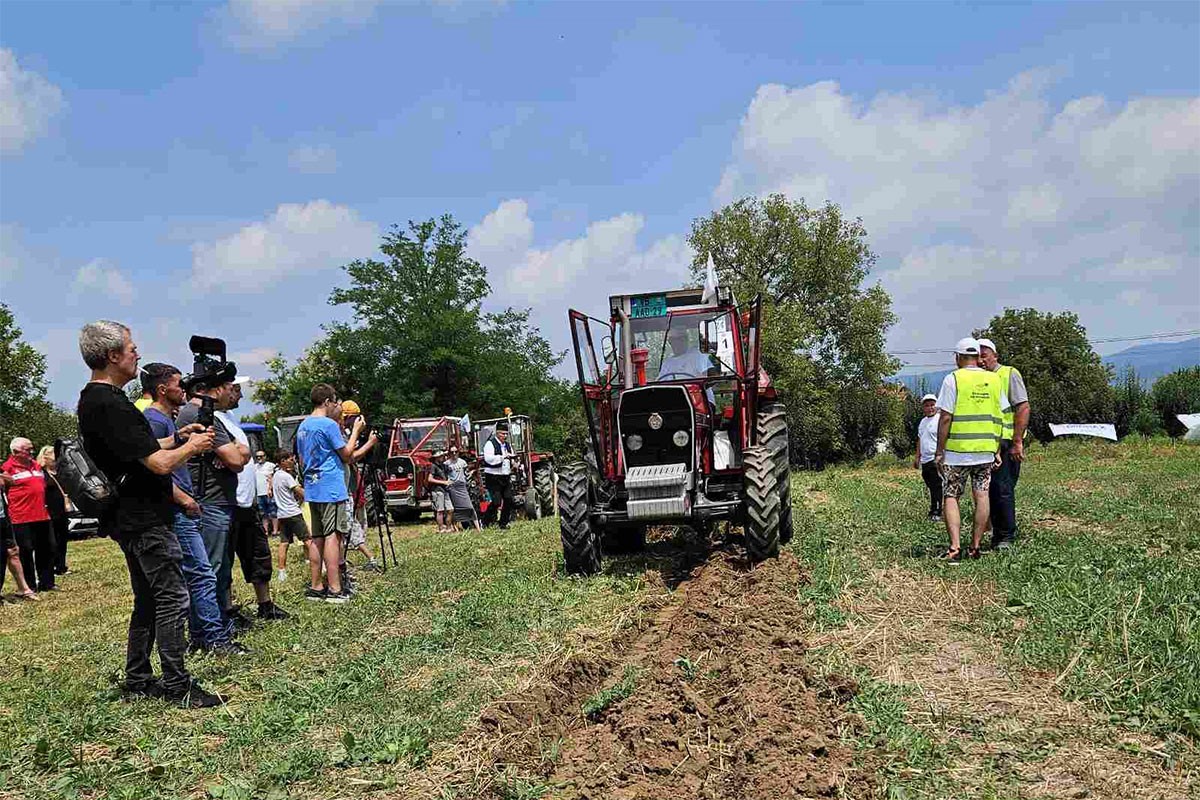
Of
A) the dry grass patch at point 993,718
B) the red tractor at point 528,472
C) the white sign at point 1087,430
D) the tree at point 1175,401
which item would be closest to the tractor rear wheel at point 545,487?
the red tractor at point 528,472

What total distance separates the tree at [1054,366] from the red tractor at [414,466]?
1284 inches

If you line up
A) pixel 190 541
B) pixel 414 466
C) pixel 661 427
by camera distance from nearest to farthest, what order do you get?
pixel 190 541, pixel 661 427, pixel 414 466

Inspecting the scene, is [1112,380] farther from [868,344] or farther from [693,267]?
[693,267]

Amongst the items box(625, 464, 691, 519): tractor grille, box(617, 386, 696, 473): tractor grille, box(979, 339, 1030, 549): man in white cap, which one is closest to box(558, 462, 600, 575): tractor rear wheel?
box(625, 464, 691, 519): tractor grille

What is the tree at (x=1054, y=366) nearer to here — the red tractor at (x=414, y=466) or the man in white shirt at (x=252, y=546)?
the red tractor at (x=414, y=466)

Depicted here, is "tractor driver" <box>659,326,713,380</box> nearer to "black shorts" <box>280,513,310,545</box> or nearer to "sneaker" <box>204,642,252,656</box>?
"black shorts" <box>280,513,310,545</box>

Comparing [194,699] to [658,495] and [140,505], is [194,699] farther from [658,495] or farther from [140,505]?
[658,495]

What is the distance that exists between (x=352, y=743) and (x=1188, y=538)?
22.2 feet

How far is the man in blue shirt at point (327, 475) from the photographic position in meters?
7.23

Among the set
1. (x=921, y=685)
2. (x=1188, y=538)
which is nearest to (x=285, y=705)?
(x=921, y=685)

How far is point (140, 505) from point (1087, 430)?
42.0 m

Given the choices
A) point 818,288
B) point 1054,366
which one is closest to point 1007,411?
point 818,288

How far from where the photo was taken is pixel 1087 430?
3941cm

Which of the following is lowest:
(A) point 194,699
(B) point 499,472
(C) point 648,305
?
(A) point 194,699
